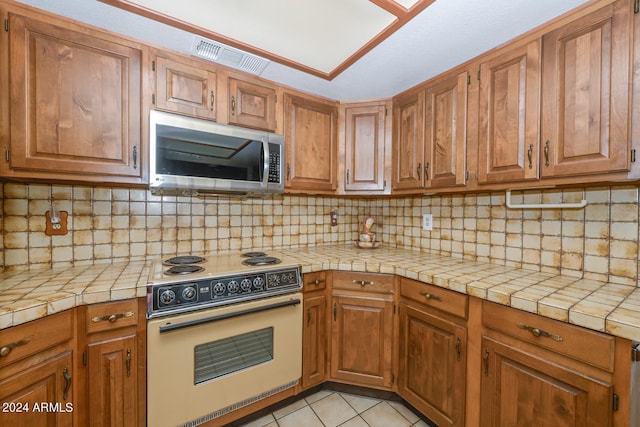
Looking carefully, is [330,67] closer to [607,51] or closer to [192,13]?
[192,13]

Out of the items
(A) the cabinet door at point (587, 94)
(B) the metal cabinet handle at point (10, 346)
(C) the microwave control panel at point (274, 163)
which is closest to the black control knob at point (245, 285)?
(C) the microwave control panel at point (274, 163)

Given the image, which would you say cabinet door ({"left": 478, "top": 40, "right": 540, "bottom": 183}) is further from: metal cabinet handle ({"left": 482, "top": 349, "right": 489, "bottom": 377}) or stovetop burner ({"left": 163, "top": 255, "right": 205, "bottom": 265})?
stovetop burner ({"left": 163, "top": 255, "right": 205, "bottom": 265})

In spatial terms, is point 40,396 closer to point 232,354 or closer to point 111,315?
point 111,315

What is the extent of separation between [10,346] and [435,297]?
1800 millimetres

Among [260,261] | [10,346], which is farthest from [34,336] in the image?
[260,261]

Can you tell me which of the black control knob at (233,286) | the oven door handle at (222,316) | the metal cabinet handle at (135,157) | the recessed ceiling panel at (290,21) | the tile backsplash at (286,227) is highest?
the recessed ceiling panel at (290,21)

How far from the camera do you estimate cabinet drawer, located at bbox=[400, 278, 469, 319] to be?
133 cm

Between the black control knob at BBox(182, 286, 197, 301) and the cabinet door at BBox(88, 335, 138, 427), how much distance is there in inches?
10.5

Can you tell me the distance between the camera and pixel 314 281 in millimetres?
1739

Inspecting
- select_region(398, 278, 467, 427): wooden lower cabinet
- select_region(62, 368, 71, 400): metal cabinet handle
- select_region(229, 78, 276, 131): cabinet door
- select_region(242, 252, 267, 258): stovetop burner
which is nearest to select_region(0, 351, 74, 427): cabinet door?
select_region(62, 368, 71, 400): metal cabinet handle

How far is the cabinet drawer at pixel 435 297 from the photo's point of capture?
1335mm

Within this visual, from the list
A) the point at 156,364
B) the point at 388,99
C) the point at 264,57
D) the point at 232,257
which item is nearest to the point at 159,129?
the point at 264,57

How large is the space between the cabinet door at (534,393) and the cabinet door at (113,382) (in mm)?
1643

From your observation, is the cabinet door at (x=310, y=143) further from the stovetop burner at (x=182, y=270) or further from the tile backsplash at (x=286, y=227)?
the stovetop burner at (x=182, y=270)
